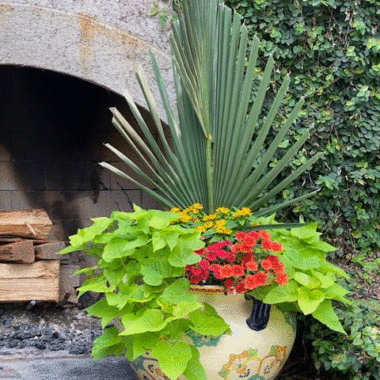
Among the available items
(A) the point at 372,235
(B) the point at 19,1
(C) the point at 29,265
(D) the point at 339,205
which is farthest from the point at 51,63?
(A) the point at 372,235

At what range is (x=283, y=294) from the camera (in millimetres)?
2695

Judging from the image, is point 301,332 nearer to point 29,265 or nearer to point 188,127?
point 188,127

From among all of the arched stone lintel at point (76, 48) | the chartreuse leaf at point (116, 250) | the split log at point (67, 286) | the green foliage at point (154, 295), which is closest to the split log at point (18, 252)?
the split log at point (67, 286)

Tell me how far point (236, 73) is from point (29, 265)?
1611 millimetres

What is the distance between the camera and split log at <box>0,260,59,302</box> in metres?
3.89

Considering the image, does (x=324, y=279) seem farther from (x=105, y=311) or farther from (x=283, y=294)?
(x=105, y=311)

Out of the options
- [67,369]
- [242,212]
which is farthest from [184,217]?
[67,369]

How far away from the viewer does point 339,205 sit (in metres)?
3.55

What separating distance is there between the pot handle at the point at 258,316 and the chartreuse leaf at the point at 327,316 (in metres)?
0.18

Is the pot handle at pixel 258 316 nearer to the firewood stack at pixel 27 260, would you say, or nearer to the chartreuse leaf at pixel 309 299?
the chartreuse leaf at pixel 309 299

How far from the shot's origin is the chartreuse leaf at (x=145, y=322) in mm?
2533

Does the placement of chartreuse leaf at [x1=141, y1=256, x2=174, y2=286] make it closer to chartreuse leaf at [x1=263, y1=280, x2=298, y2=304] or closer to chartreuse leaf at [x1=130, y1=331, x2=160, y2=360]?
chartreuse leaf at [x1=130, y1=331, x2=160, y2=360]

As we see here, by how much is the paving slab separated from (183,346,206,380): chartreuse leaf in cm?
69

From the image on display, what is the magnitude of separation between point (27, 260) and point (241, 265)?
155cm
